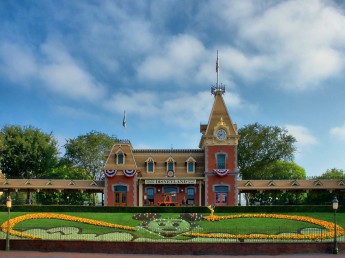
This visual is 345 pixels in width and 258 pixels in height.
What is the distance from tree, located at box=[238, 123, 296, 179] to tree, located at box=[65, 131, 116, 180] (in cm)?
2208

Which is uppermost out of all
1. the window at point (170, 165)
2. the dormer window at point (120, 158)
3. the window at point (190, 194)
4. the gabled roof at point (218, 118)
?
the gabled roof at point (218, 118)

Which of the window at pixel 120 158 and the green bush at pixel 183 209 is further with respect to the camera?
the window at pixel 120 158

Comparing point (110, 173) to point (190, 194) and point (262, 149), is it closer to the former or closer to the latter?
point (190, 194)

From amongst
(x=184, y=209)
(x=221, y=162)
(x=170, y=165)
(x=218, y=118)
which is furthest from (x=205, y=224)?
(x=218, y=118)

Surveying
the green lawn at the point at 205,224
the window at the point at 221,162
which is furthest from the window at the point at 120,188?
the window at the point at 221,162

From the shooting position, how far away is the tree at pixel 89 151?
238ft

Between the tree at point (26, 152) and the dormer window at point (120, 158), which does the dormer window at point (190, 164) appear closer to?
the dormer window at point (120, 158)

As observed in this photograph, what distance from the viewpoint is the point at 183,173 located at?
5072 cm

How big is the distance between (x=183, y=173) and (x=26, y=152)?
25.9 m

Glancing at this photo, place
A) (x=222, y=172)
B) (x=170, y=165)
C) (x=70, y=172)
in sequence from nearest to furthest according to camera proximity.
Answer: (x=222, y=172), (x=170, y=165), (x=70, y=172)

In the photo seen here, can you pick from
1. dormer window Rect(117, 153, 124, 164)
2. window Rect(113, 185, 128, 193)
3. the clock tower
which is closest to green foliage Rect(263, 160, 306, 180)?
the clock tower

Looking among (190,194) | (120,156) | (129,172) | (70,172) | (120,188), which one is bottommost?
(190,194)

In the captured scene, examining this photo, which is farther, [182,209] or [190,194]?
[190,194]

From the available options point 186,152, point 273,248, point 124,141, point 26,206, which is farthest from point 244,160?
point 273,248
